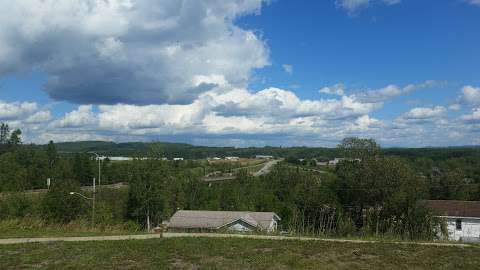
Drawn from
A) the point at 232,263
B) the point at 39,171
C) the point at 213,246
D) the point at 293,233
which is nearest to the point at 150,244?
the point at 213,246

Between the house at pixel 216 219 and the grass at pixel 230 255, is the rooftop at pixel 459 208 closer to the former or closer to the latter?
the house at pixel 216 219

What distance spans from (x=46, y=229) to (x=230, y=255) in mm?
7521

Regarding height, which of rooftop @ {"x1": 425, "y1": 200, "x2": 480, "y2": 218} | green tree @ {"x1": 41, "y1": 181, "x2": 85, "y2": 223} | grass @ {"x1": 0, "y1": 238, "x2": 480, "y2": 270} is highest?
grass @ {"x1": 0, "y1": 238, "x2": 480, "y2": 270}

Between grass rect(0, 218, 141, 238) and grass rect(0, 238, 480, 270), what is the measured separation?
221 centimetres

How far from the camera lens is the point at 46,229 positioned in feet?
46.0

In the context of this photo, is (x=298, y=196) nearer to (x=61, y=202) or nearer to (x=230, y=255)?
(x=61, y=202)

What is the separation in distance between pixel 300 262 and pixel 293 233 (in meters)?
5.46

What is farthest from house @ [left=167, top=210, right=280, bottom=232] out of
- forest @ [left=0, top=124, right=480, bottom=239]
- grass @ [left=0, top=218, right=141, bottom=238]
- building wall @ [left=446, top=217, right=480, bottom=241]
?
grass @ [left=0, top=218, right=141, bottom=238]

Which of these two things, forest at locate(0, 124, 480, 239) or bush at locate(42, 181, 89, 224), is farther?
bush at locate(42, 181, 89, 224)

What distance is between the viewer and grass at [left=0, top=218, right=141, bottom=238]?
12969 millimetres

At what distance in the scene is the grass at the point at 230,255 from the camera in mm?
8891

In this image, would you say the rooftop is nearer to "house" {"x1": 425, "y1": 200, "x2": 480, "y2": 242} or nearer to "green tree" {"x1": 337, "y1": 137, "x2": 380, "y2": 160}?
"house" {"x1": 425, "y1": 200, "x2": 480, "y2": 242}

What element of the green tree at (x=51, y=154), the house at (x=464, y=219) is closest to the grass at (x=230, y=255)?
the house at (x=464, y=219)

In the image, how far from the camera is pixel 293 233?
573 inches
